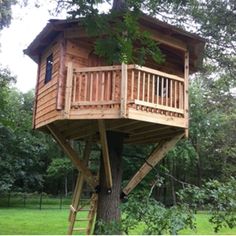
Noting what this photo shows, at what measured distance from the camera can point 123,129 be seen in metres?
8.04

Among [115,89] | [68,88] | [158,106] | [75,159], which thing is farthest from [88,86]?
[75,159]

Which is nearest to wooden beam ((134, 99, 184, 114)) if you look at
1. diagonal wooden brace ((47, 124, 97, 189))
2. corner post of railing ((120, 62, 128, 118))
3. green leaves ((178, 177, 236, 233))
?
corner post of railing ((120, 62, 128, 118))

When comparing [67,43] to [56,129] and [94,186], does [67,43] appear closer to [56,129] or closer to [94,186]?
[56,129]

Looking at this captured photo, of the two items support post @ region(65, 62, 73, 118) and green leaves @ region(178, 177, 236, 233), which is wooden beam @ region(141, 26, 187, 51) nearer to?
support post @ region(65, 62, 73, 118)

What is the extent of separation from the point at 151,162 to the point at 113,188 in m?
0.99

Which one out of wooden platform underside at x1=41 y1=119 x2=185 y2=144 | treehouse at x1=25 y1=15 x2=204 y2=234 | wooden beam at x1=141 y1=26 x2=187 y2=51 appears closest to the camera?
treehouse at x1=25 y1=15 x2=204 y2=234

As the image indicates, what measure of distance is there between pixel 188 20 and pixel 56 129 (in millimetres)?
4801

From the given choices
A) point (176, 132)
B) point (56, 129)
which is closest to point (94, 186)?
point (56, 129)

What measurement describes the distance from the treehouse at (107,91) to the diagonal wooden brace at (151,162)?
0.02 metres

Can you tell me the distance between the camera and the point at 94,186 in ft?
26.1

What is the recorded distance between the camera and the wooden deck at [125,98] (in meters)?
6.57

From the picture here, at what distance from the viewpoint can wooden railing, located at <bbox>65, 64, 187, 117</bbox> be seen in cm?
656

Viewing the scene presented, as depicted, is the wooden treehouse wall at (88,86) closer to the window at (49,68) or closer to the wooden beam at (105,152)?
the window at (49,68)

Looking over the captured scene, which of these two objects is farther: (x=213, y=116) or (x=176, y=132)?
(x=213, y=116)
